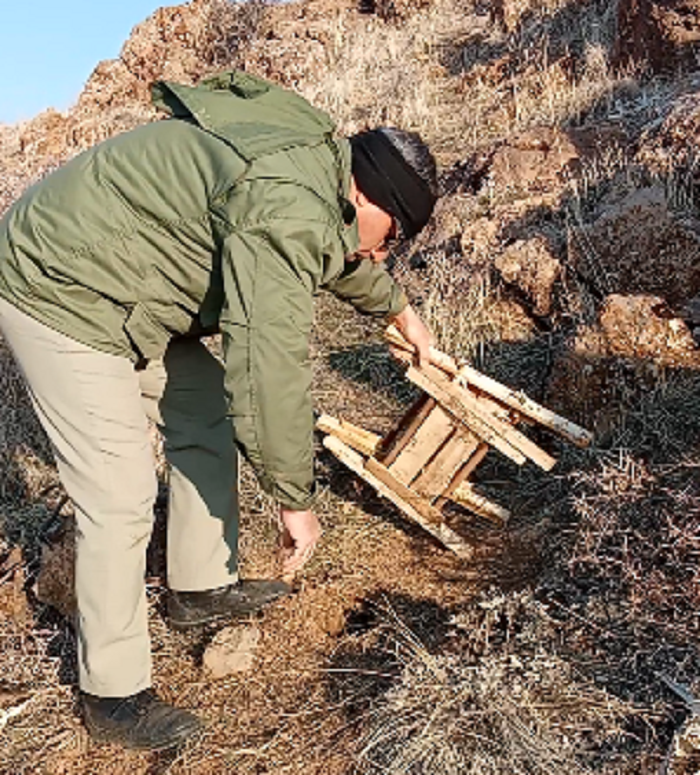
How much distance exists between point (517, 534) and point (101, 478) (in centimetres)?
167

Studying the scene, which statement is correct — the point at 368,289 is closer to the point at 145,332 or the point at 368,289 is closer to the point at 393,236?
the point at 393,236

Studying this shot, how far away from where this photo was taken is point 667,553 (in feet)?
9.17

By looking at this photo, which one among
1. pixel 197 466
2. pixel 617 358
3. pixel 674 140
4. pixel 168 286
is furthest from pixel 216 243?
pixel 674 140

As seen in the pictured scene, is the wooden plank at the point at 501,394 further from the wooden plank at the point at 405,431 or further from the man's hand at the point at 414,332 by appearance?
the wooden plank at the point at 405,431

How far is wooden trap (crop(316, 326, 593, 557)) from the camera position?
3.32m

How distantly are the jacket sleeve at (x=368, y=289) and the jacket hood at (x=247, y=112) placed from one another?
0.51 metres

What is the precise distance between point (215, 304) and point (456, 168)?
4488 mm

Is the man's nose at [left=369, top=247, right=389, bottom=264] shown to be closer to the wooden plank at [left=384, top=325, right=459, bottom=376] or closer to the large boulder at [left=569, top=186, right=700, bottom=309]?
the wooden plank at [left=384, top=325, right=459, bottom=376]

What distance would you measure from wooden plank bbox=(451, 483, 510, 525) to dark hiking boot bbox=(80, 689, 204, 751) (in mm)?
1319

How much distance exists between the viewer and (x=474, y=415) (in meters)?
3.33

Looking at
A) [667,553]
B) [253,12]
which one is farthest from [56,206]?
[253,12]

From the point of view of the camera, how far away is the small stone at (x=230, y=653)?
9.55 feet

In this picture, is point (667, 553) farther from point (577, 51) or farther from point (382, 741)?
point (577, 51)

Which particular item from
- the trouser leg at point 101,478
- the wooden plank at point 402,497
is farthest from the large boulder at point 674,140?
the trouser leg at point 101,478
